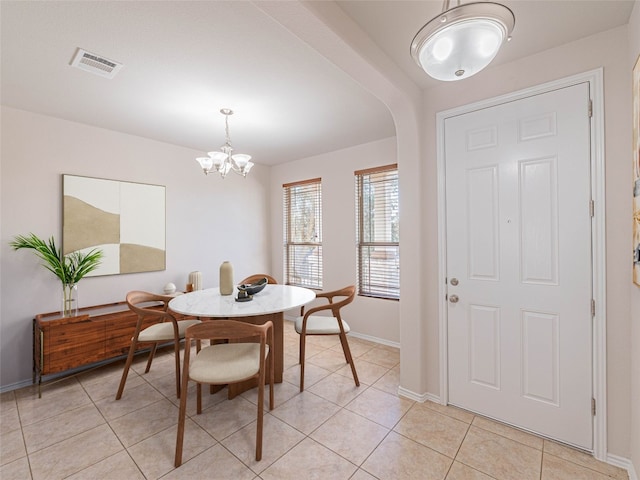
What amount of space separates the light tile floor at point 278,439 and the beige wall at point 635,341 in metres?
0.24

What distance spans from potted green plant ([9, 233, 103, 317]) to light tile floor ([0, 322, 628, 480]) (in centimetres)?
81

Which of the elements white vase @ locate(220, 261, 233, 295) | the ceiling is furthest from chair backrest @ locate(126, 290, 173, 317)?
the ceiling

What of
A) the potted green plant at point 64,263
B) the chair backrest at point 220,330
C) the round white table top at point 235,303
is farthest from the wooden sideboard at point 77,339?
the chair backrest at point 220,330

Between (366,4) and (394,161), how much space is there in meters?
2.16

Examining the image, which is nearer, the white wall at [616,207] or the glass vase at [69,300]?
the white wall at [616,207]

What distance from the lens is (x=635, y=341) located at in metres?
1.52

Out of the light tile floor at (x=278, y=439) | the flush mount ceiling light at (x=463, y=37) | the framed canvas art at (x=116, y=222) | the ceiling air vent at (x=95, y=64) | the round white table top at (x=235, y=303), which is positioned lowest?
the light tile floor at (x=278, y=439)

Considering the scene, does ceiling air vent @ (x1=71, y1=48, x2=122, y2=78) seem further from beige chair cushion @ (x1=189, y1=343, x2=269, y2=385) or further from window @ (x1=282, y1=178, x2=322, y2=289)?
window @ (x1=282, y1=178, x2=322, y2=289)

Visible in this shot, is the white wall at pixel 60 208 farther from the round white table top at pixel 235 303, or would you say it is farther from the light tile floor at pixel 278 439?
the round white table top at pixel 235 303

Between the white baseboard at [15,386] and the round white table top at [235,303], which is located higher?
the round white table top at [235,303]

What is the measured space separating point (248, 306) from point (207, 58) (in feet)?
5.89

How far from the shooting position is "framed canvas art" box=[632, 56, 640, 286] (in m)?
1.41

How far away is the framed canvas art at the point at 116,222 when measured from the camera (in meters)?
2.91

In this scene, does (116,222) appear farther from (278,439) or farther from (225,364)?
(278,439)
